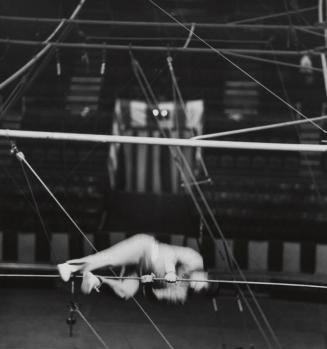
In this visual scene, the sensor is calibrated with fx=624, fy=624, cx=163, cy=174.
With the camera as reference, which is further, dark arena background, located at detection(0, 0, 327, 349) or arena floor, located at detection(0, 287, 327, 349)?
dark arena background, located at detection(0, 0, 327, 349)

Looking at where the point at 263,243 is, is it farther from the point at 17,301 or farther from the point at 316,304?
the point at 17,301

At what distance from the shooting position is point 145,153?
34.0 ft

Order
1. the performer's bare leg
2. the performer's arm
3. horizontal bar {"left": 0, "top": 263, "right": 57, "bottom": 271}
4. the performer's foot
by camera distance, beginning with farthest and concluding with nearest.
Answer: horizontal bar {"left": 0, "top": 263, "right": 57, "bottom": 271} < the performer's bare leg < the performer's arm < the performer's foot

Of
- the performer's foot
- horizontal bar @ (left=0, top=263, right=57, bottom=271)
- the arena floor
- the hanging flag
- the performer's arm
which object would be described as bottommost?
the arena floor

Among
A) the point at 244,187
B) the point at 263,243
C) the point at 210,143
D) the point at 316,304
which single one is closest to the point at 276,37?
the point at 244,187

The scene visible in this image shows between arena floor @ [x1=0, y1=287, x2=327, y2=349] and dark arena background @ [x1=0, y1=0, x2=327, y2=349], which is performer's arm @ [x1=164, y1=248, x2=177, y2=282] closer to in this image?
arena floor @ [x1=0, y1=287, x2=327, y2=349]

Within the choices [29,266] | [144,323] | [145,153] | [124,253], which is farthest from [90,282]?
[145,153]

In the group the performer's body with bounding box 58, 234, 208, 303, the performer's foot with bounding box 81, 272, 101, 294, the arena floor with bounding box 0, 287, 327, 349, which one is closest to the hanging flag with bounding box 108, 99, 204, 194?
the arena floor with bounding box 0, 287, 327, 349

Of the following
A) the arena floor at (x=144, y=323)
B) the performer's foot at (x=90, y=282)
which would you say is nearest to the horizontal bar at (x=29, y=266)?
the arena floor at (x=144, y=323)

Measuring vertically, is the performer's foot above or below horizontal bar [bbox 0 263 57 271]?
above

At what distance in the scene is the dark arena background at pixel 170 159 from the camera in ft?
24.0

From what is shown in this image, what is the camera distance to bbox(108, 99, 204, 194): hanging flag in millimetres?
10289

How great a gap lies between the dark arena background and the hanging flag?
23 millimetres

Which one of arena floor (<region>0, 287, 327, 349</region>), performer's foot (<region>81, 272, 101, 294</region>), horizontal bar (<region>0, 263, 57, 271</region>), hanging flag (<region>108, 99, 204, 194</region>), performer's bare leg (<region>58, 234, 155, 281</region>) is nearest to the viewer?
performer's foot (<region>81, 272, 101, 294</region>)
